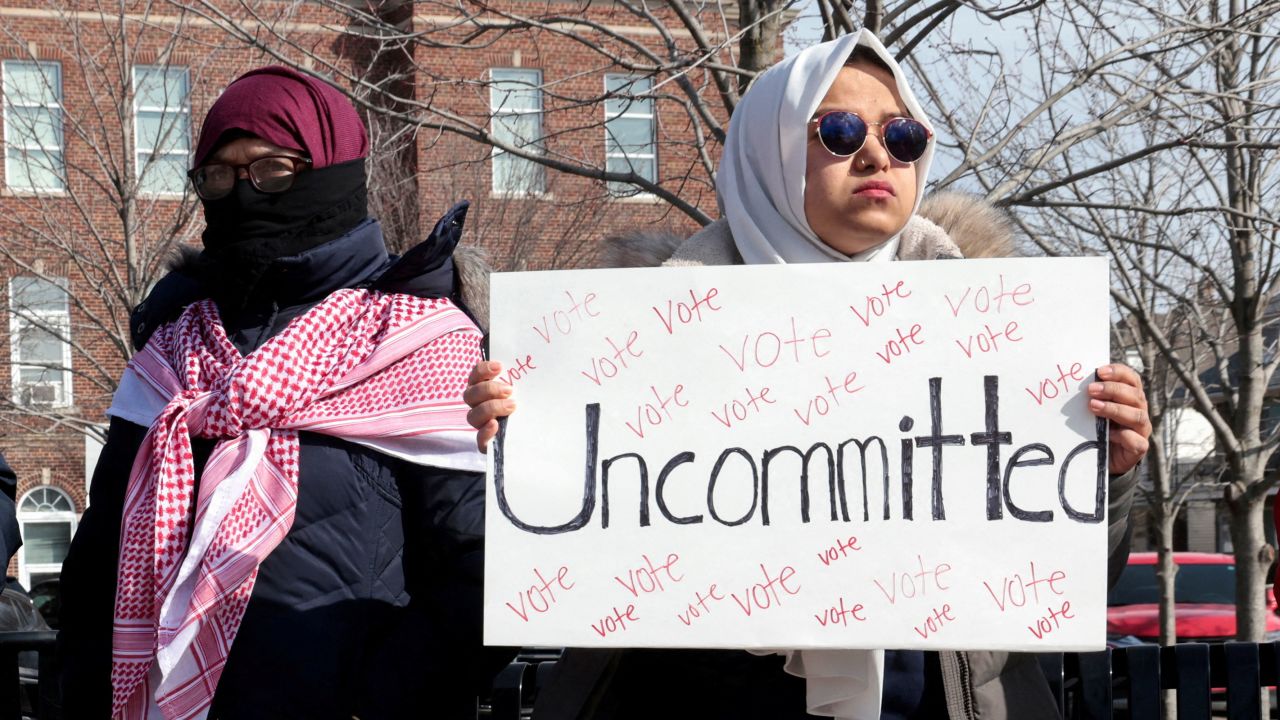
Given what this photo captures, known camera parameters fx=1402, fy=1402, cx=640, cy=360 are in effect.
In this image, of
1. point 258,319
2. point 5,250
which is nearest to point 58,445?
point 5,250

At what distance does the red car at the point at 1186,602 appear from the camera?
36.1 feet

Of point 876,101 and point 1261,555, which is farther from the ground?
point 876,101

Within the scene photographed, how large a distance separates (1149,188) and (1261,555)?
8.40ft

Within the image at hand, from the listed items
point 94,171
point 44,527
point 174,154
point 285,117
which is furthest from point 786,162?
point 44,527

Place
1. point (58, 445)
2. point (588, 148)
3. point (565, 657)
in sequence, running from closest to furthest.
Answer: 1. point (565, 657)
2. point (588, 148)
3. point (58, 445)

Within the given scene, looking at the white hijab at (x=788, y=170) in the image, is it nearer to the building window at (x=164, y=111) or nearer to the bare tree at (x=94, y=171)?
the bare tree at (x=94, y=171)

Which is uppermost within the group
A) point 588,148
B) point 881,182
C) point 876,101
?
point 588,148

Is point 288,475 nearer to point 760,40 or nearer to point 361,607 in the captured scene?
point 361,607

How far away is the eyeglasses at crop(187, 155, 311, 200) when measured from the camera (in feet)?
8.47

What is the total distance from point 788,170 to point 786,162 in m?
0.02

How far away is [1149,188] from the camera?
8586mm

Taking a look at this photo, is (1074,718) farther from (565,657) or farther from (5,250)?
(5,250)

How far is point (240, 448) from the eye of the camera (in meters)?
2.44

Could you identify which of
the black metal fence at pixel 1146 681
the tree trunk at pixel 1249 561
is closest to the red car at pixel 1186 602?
the tree trunk at pixel 1249 561
